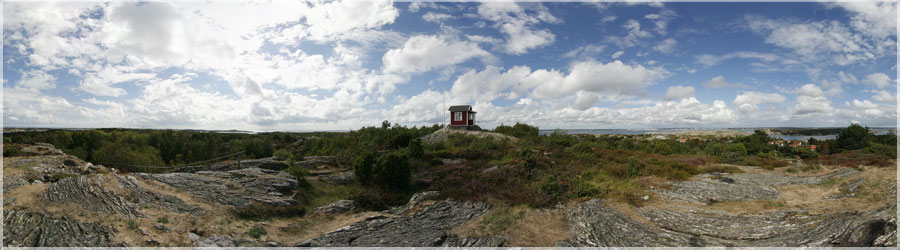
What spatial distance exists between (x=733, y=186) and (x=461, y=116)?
109ft

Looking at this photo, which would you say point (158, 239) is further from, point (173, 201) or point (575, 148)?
point (575, 148)

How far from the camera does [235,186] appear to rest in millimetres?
13672

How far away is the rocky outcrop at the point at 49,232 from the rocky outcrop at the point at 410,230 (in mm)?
4861

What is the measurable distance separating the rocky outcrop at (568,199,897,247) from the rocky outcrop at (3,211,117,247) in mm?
12676

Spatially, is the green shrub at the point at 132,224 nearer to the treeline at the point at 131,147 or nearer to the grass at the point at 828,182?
the treeline at the point at 131,147

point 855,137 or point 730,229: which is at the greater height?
point 855,137

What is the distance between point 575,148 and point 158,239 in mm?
26187

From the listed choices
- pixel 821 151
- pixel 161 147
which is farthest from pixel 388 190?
pixel 821 151

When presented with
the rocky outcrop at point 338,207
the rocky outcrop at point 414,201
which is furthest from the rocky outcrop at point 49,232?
the rocky outcrop at point 414,201

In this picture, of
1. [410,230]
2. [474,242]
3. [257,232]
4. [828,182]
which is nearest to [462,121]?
[828,182]

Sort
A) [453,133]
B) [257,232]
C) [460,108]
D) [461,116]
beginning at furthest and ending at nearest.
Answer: [460,108], [461,116], [453,133], [257,232]

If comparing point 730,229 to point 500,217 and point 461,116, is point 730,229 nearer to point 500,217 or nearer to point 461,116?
point 500,217

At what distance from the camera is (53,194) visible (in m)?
10.0

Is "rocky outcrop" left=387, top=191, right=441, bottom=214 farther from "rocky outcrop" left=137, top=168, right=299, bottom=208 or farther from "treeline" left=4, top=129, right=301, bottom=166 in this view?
"treeline" left=4, top=129, right=301, bottom=166
